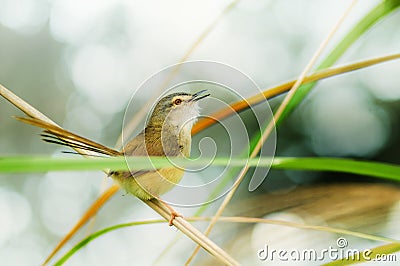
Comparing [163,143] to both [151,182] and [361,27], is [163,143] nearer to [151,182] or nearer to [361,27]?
[151,182]

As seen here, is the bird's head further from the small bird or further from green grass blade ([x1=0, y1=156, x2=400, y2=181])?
green grass blade ([x1=0, y1=156, x2=400, y2=181])

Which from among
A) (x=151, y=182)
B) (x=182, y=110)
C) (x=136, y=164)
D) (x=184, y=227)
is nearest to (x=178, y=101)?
(x=182, y=110)

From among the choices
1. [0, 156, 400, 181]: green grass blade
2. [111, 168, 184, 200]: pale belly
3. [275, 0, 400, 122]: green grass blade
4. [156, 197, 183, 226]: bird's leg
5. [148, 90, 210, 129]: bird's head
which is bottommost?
[0, 156, 400, 181]: green grass blade

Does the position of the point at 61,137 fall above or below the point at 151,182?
below

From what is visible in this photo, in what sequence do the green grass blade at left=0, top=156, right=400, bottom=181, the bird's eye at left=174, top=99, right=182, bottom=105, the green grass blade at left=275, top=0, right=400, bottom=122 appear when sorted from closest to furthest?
the green grass blade at left=0, top=156, right=400, bottom=181 → the green grass blade at left=275, top=0, right=400, bottom=122 → the bird's eye at left=174, top=99, right=182, bottom=105

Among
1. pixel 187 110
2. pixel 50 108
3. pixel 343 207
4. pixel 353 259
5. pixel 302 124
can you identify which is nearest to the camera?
pixel 353 259

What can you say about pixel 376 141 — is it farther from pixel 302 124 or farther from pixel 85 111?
pixel 85 111

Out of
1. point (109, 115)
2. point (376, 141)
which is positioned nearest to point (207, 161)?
point (376, 141)

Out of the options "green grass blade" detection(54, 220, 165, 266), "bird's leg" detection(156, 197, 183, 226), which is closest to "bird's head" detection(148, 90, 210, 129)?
"bird's leg" detection(156, 197, 183, 226)

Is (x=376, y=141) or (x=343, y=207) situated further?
(x=376, y=141)
